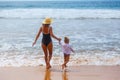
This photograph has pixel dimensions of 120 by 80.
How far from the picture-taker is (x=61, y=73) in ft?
30.6

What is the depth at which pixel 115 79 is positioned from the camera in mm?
8664

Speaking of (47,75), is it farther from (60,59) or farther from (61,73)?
(60,59)

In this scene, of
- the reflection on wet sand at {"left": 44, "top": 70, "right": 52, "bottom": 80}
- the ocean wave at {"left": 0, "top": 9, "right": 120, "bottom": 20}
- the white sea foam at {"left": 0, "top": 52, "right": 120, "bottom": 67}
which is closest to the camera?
the reflection on wet sand at {"left": 44, "top": 70, "right": 52, "bottom": 80}

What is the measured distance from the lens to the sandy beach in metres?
8.73

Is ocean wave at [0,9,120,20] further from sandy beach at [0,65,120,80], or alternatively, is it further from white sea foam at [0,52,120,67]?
sandy beach at [0,65,120,80]

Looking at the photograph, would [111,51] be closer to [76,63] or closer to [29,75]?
[76,63]

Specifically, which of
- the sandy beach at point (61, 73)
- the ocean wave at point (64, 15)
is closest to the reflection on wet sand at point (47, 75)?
the sandy beach at point (61, 73)

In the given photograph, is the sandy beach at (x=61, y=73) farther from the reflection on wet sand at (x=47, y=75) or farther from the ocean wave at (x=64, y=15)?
the ocean wave at (x=64, y=15)

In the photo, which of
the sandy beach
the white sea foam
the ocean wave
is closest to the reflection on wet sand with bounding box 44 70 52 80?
the sandy beach

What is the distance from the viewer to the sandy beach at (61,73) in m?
8.73

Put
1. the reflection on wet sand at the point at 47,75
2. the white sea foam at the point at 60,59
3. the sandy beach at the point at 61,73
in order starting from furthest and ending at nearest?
the white sea foam at the point at 60,59 < the sandy beach at the point at 61,73 < the reflection on wet sand at the point at 47,75

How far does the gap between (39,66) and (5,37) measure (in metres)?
7.31

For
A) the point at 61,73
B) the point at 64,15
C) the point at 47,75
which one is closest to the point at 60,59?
the point at 61,73

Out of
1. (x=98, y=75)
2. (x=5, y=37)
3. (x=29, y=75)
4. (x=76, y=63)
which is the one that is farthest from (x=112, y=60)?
(x=5, y=37)
